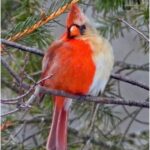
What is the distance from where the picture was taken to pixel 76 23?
103cm

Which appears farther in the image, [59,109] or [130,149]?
[130,149]

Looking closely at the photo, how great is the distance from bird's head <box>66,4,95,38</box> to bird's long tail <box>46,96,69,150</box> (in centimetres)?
15

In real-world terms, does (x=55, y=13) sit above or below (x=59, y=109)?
above

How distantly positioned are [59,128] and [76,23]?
0.74ft

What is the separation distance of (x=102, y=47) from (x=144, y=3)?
0.99 ft

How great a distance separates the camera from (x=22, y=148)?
151cm

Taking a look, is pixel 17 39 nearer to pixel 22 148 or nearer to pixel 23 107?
pixel 23 107

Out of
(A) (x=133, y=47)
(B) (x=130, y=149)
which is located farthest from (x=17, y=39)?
(A) (x=133, y=47)

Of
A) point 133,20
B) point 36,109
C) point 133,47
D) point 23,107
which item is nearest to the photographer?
point 23,107

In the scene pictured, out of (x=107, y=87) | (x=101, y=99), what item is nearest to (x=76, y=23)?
(x=101, y=99)

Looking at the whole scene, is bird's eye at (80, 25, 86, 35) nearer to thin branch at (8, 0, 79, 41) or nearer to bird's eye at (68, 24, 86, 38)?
bird's eye at (68, 24, 86, 38)

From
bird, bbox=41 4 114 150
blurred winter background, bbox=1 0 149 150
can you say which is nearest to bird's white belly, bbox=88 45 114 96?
bird, bbox=41 4 114 150

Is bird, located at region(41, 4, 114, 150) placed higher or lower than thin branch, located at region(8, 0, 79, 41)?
lower

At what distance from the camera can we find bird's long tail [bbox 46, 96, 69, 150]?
1081mm
